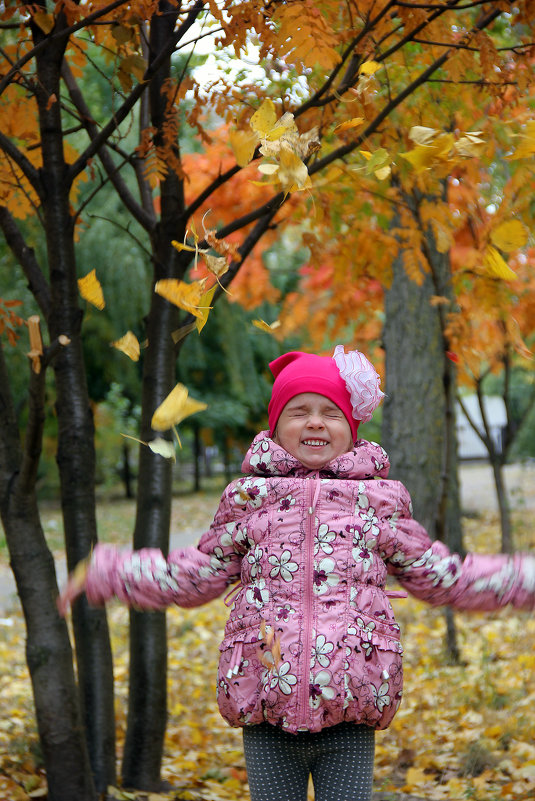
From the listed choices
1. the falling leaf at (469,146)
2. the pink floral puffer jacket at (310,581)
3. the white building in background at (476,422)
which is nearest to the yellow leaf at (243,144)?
the falling leaf at (469,146)

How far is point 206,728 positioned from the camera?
4.78 meters

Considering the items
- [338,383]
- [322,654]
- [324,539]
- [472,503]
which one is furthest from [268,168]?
[472,503]

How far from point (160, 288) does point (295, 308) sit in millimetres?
7205

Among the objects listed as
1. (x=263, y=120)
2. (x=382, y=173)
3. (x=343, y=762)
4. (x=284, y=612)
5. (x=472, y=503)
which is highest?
(x=263, y=120)

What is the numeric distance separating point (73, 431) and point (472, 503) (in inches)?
610

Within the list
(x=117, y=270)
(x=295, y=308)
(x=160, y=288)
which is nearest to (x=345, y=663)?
(x=160, y=288)

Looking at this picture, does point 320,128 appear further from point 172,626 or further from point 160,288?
point 172,626

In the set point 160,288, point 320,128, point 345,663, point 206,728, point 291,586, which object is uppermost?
point 320,128

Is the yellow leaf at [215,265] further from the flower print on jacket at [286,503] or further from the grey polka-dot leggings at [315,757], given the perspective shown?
the grey polka-dot leggings at [315,757]

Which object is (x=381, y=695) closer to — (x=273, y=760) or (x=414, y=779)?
(x=273, y=760)

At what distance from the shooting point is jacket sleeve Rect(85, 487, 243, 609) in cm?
221

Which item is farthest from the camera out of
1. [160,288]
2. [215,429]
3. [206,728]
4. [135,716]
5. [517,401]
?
[517,401]

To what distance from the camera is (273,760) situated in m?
2.15

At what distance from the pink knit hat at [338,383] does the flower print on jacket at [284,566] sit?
0.37m
